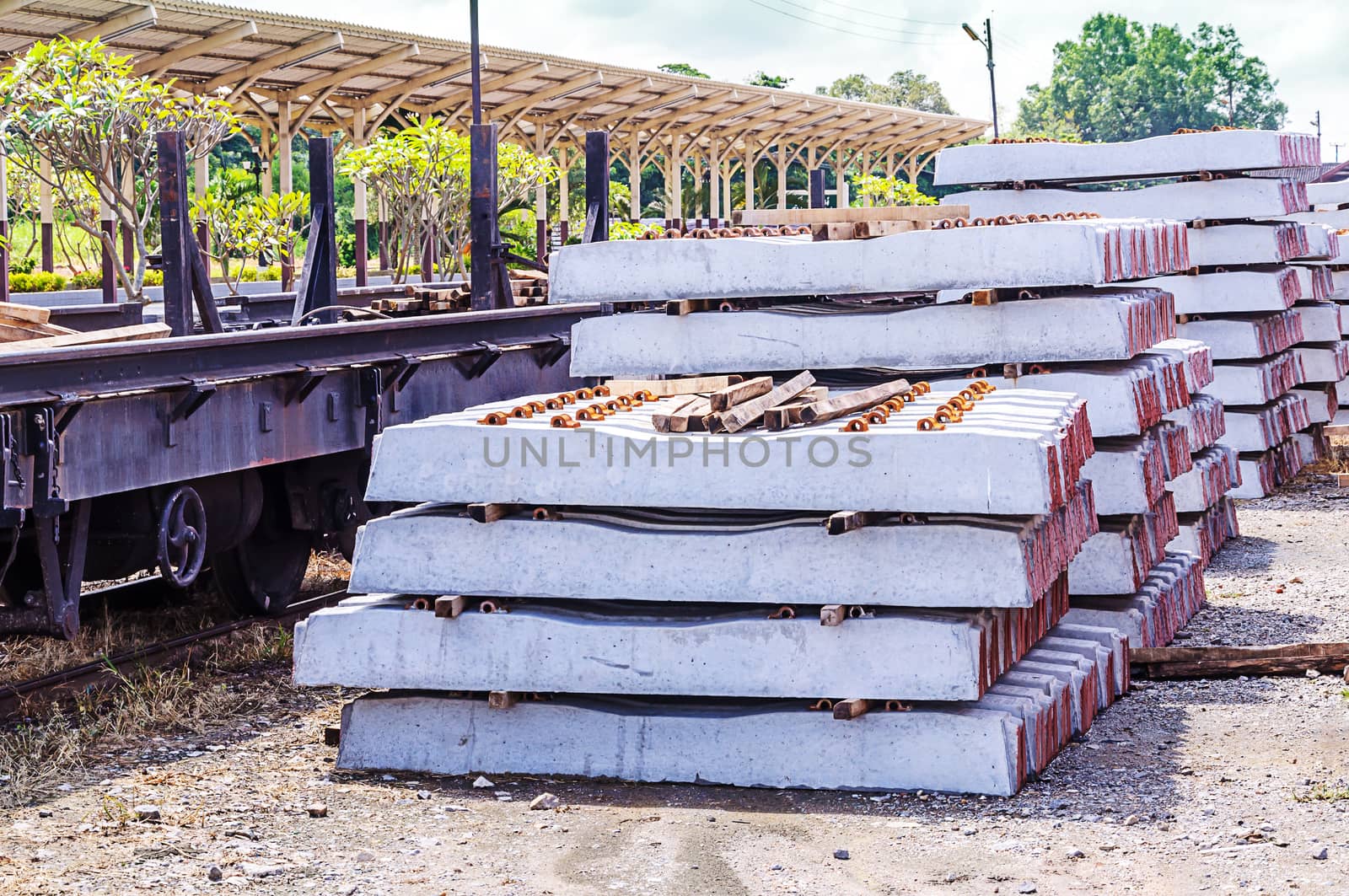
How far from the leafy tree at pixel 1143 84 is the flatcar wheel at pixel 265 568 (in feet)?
369

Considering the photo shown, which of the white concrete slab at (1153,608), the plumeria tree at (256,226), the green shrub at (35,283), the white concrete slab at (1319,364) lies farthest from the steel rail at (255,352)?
the green shrub at (35,283)

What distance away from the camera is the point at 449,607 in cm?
579

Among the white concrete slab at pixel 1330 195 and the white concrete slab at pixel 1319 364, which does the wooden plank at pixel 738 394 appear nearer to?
the white concrete slab at pixel 1319 364

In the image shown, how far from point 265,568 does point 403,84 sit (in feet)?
70.4

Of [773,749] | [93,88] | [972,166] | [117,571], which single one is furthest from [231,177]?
[773,749]

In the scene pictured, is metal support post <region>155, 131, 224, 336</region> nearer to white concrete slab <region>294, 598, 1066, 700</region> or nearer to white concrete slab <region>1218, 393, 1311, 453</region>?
white concrete slab <region>294, 598, 1066, 700</region>

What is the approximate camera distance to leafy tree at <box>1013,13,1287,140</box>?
120188 millimetres

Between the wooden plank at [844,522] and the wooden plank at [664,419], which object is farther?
the wooden plank at [664,419]

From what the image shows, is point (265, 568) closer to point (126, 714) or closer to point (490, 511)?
point (126, 714)

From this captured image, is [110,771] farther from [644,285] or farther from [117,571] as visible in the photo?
[644,285]

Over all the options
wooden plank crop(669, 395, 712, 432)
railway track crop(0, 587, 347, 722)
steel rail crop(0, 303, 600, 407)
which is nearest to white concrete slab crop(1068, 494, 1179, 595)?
wooden plank crop(669, 395, 712, 432)

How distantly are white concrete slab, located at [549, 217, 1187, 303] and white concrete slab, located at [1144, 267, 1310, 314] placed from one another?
621cm

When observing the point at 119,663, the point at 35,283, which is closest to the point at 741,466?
the point at 119,663

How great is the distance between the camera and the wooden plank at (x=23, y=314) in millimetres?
8039
